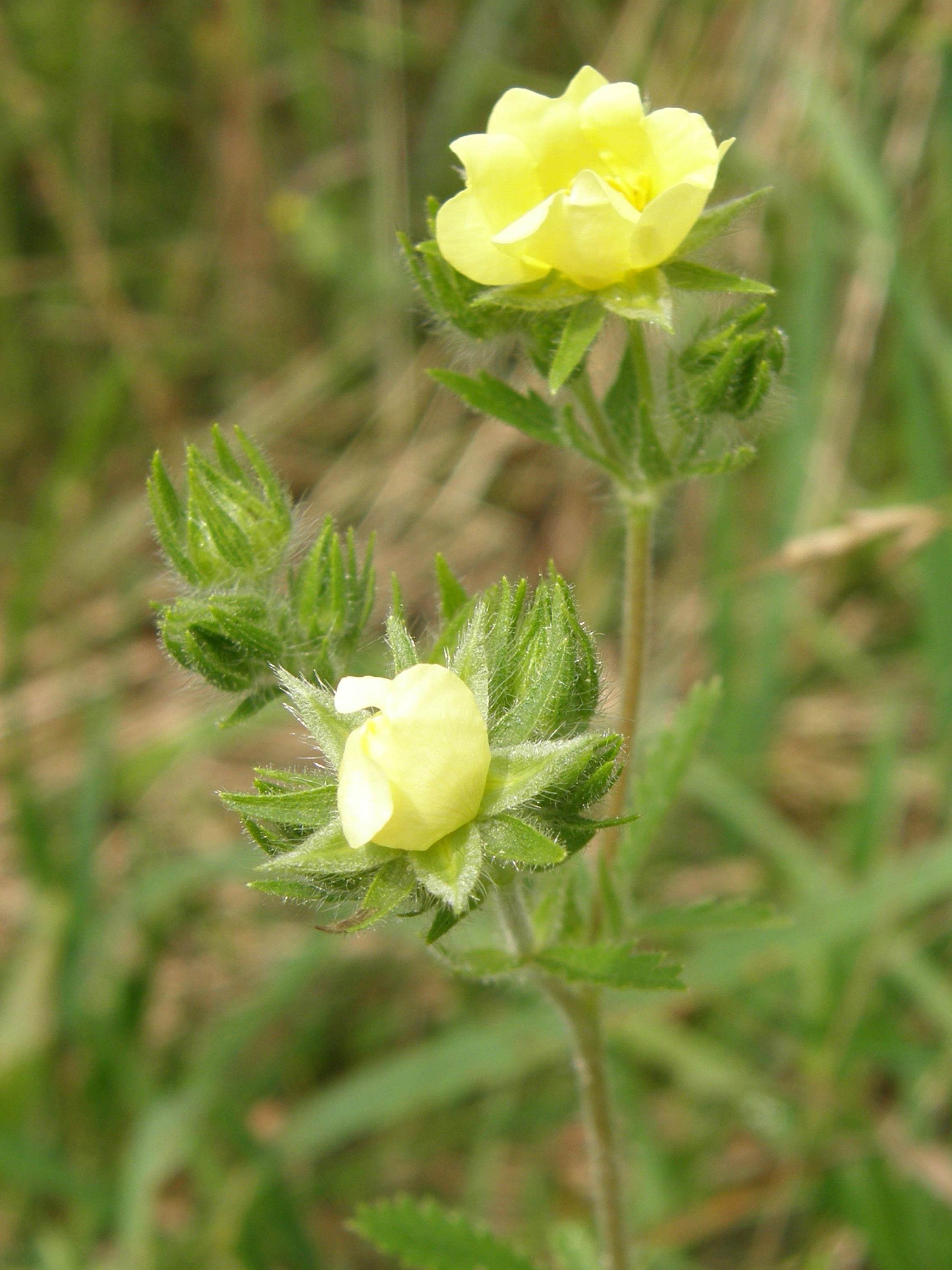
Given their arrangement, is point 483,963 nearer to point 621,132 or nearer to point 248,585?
point 248,585

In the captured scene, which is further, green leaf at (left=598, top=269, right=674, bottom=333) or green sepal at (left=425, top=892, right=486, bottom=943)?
green leaf at (left=598, top=269, right=674, bottom=333)

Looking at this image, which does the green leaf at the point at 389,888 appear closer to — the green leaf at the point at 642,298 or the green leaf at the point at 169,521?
the green leaf at the point at 169,521

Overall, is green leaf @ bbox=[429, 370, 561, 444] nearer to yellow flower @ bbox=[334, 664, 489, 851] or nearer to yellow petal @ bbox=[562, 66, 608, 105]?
yellow petal @ bbox=[562, 66, 608, 105]

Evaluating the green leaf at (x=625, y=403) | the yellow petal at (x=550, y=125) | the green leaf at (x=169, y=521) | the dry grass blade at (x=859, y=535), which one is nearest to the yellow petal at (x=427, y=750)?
Result: the green leaf at (x=169, y=521)

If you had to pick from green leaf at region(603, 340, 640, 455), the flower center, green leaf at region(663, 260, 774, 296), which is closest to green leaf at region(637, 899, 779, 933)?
green leaf at region(603, 340, 640, 455)

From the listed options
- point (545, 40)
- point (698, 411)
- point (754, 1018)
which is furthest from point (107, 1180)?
point (545, 40)

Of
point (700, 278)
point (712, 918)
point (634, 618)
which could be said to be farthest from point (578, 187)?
point (712, 918)
